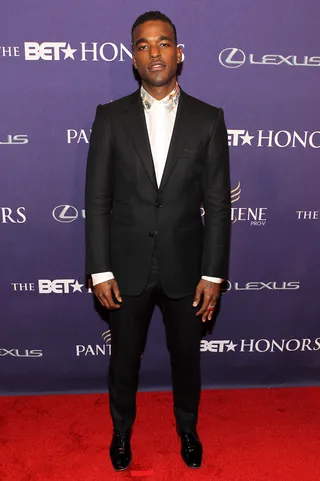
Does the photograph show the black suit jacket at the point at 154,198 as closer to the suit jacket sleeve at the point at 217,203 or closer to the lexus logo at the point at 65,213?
the suit jacket sleeve at the point at 217,203

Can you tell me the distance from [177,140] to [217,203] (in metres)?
0.35

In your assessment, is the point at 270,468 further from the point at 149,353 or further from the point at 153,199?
the point at 153,199

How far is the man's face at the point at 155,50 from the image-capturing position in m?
2.22

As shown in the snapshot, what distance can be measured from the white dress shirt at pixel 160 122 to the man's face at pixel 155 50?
112 mm

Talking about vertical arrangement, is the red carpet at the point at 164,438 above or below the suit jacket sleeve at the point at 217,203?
below

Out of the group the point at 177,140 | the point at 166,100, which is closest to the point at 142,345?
the point at 177,140

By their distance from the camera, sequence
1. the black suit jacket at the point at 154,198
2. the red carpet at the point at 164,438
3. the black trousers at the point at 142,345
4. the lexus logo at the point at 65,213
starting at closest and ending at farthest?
the black suit jacket at the point at 154,198, the black trousers at the point at 142,345, the red carpet at the point at 164,438, the lexus logo at the point at 65,213

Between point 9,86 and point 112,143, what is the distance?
818 millimetres

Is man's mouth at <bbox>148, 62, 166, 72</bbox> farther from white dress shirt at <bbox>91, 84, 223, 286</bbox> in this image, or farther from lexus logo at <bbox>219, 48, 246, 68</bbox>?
lexus logo at <bbox>219, 48, 246, 68</bbox>

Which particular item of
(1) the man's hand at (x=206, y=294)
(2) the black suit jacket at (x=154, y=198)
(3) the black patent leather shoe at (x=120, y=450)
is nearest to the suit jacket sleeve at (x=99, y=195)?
(2) the black suit jacket at (x=154, y=198)

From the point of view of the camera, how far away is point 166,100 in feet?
7.75

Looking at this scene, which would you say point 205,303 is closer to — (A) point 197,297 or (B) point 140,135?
(A) point 197,297

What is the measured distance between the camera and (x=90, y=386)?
339 cm

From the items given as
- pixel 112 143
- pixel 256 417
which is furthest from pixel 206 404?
pixel 112 143
